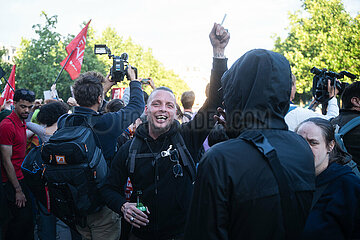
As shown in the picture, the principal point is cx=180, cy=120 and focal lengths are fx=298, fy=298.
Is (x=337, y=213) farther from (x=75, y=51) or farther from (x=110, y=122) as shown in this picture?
(x=75, y=51)

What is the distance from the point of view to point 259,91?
1.46m

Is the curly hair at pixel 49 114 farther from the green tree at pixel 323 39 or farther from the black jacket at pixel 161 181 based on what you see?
the green tree at pixel 323 39

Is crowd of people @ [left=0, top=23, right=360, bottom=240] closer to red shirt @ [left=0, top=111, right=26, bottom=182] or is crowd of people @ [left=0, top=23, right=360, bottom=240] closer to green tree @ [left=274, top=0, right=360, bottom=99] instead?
red shirt @ [left=0, top=111, right=26, bottom=182]

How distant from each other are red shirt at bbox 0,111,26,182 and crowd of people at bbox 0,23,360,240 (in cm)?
2

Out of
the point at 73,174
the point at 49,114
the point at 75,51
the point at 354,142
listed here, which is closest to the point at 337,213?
the point at 354,142

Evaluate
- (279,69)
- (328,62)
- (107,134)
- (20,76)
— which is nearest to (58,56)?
(20,76)

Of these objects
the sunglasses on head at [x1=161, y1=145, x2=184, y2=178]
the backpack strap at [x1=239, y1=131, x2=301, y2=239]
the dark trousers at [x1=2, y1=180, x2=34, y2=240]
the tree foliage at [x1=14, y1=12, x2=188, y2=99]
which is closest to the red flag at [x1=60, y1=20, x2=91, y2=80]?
the dark trousers at [x1=2, y1=180, x2=34, y2=240]

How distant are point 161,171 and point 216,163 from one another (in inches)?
58.4

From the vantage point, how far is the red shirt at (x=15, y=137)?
4.18 metres

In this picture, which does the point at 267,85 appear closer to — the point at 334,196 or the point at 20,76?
the point at 334,196

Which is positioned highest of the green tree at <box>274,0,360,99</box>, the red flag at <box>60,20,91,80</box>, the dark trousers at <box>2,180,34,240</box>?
the green tree at <box>274,0,360,99</box>

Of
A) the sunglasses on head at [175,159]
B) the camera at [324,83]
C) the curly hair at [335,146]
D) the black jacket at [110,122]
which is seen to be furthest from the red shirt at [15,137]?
the camera at [324,83]

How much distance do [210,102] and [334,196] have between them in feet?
4.27

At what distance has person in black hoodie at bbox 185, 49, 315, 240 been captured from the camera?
1312mm
